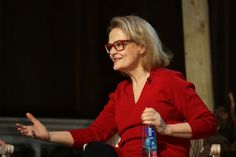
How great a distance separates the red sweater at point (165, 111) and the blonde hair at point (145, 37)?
0.20ft

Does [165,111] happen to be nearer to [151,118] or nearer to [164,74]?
[164,74]

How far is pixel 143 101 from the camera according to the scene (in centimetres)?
331

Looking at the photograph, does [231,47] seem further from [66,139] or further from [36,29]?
[66,139]

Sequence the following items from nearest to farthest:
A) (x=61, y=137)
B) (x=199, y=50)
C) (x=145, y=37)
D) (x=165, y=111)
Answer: (x=165, y=111)
(x=145, y=37)
(x=61, y=137)
(x=199, y=50)

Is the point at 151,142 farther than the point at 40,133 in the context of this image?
No

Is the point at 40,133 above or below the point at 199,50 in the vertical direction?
below

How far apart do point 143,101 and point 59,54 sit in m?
3.03

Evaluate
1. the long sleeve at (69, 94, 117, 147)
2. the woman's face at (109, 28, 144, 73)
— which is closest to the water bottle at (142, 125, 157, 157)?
the woman's face at (109, 28, 144, 73)

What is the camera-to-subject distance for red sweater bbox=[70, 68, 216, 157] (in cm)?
313

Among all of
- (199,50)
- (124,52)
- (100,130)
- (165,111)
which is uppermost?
(124,52)

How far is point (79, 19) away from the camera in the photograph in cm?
621

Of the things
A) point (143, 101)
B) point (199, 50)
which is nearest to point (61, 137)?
point (143, 101)

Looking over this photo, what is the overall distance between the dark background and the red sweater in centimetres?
275

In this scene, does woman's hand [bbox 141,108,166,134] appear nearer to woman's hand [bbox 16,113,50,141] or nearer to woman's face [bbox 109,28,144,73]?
woman's face [bbox 109,28,144,73]
